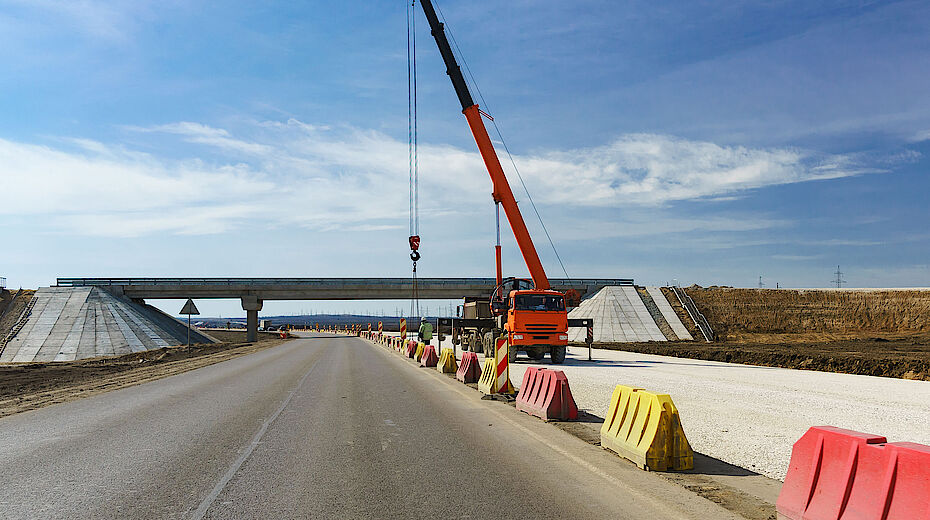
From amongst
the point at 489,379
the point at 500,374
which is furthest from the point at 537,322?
the point at 500,374

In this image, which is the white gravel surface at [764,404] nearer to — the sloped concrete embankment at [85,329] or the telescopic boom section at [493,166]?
the telescopic boom section at [493,166]

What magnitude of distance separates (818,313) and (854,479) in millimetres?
58108

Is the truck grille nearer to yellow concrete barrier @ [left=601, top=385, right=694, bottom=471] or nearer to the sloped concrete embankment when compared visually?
yellow concrete barrier @ [left=601, top=385, right=694, bottom=471]

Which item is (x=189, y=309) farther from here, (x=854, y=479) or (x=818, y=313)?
(x=818, y=313)

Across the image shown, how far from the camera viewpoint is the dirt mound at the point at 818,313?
52656 mm

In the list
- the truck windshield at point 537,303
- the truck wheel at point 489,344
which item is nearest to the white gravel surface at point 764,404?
the truck windshield at point 537,303

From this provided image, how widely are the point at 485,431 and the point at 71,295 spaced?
2262 inches

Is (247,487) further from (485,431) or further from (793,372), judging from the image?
(793,372)

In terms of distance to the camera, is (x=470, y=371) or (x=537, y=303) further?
(x=537, y=303)

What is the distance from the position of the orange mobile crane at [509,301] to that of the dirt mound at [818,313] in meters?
29.1

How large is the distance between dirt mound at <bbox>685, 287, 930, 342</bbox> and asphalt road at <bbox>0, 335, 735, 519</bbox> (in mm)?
46158

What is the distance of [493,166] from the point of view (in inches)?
1133

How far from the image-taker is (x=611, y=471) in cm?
732

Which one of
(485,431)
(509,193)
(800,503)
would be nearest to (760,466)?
(800,503)
